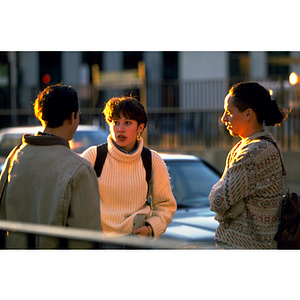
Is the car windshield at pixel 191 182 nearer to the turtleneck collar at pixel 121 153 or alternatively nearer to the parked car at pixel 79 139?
the turtleneck collar at pixel 121 153

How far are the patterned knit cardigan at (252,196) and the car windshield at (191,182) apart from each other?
237cm

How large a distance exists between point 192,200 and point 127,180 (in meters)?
2.25

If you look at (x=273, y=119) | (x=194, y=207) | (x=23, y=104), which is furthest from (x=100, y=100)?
(x=273, y=119)

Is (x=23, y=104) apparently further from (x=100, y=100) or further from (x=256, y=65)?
(x=256, y=65)

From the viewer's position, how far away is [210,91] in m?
12.8

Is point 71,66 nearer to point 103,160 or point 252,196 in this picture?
point 103,160

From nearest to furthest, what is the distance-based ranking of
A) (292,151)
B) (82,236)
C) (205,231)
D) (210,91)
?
1. (82,236)
2. (205,231)
3. (292,151)
4. (210,91)

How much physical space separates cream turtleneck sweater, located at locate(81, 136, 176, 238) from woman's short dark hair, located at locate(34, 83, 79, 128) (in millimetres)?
628

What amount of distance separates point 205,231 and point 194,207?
772 millimetres

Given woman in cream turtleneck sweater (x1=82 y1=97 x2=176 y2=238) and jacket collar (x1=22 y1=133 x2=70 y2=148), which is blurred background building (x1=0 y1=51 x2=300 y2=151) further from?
jacket collar (x1=22 y1=133 x2=70 y2=148)

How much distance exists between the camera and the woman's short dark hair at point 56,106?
2.36 meters

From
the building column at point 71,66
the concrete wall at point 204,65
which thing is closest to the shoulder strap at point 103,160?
the concrete wall at point 204,65

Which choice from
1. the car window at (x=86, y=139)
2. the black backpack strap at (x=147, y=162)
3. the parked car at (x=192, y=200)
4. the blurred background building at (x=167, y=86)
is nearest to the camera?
the black backpack strap at (x=147, y=162)

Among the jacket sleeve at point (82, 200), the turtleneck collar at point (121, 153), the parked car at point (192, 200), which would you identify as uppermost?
the turtleneck collar at point (121, 153)
